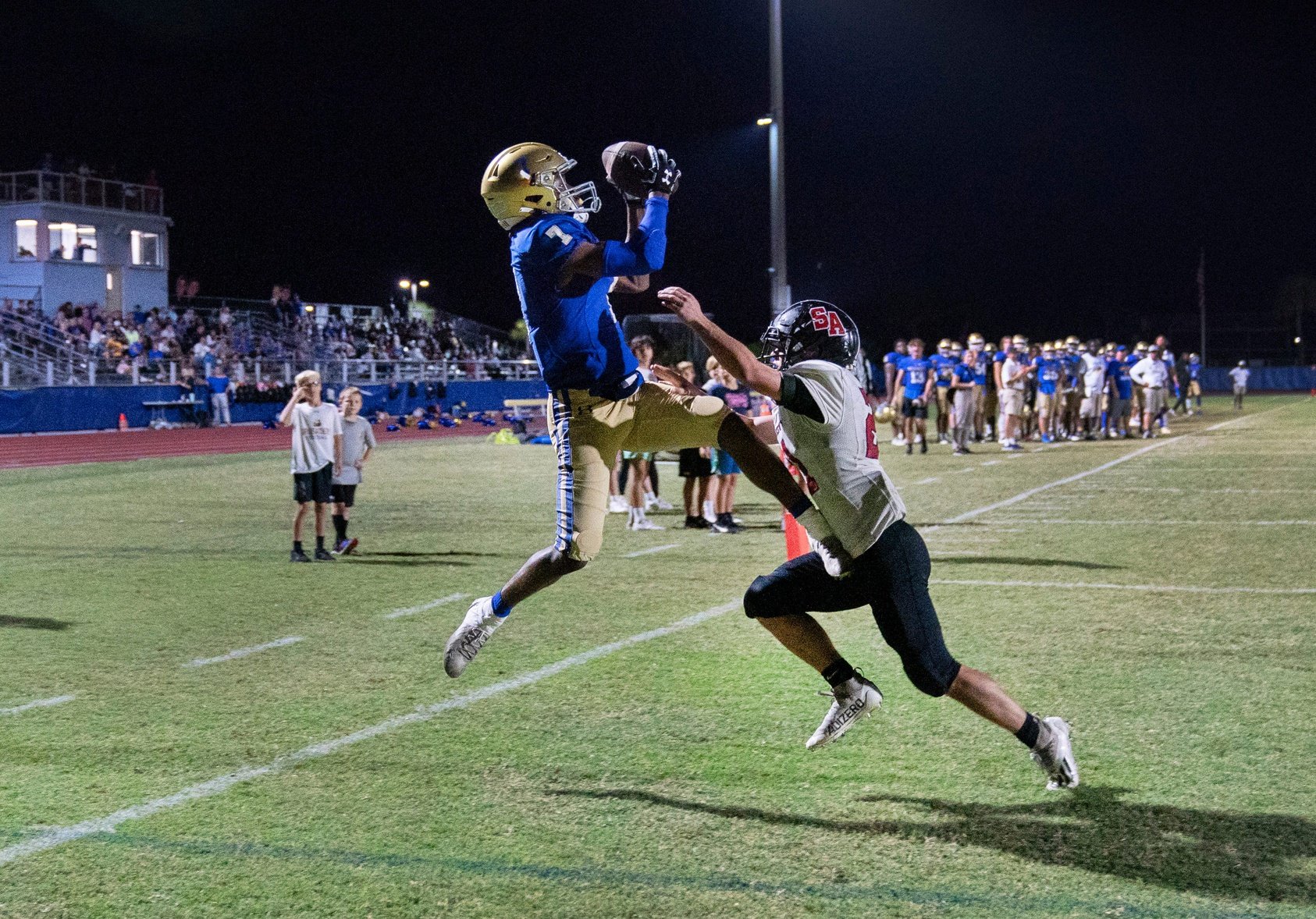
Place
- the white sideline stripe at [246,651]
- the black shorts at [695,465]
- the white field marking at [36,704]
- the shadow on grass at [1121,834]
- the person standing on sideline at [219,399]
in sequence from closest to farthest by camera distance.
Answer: the shadow on grass at [1121,834] < the white field marking at [36,704] < the white sideline stripe at [246,651] < the black shorts at [695,465] < the person standing on sideline at [219,399]

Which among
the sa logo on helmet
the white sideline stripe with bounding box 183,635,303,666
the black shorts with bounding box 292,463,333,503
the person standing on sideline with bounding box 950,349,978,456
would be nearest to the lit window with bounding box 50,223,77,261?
the person standing on sideline with bounding box 950,349,978,456

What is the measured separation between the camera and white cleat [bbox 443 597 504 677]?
5.35 meters

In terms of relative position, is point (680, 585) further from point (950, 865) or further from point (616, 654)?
point (950, 865)

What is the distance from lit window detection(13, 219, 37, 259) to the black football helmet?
47.3m

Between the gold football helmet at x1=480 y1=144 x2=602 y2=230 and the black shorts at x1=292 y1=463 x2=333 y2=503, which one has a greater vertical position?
the gold football helmet at x1=480 y1=144 x2=602 y2=230

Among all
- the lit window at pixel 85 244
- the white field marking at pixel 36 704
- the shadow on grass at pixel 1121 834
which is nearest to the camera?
the shadow on grass at pixel 1121 834

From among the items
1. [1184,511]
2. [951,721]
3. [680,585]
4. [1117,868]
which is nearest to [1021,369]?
[1184,511]

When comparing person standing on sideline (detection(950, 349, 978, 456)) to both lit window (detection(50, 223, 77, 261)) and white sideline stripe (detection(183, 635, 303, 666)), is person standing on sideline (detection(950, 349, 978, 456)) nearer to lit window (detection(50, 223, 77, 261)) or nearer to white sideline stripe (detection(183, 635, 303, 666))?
white sideline stripe (detection(183, 635, 303, 666))

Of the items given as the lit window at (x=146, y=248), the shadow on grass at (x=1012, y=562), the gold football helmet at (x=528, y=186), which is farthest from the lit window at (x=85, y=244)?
the gold football helmet at (x=528, y=186)

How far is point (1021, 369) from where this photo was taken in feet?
74.6

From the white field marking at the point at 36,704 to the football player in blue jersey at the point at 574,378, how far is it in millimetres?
2039

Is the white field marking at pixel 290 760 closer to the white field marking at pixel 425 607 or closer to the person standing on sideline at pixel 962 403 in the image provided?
the white field marking at pixel 425 607

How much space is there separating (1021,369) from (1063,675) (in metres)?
17.3

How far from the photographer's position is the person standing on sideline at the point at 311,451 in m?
10.6
